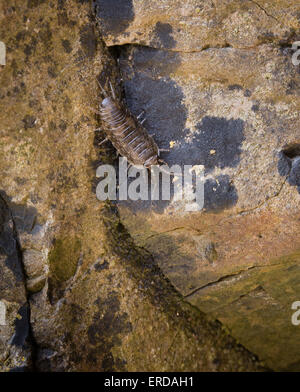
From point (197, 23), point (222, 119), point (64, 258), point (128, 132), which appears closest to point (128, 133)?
point (128, 132)

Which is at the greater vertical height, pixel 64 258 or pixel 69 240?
pixel 69 240

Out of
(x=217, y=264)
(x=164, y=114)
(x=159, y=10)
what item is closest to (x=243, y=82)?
(x=164, y=114)

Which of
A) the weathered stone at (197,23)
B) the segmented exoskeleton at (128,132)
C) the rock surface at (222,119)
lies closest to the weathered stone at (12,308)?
the rock surface at (222,119)

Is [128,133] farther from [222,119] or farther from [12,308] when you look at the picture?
[12,308]

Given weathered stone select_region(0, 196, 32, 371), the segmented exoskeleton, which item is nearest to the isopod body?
the segmented exoskeleton

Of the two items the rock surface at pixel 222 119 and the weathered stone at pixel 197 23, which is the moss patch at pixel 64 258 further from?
the weathered stone at pixel 197 23

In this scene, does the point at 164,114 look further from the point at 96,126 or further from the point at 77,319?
the point at 77,319

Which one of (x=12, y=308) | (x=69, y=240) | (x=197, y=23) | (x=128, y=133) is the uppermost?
(x=197, y=23)
